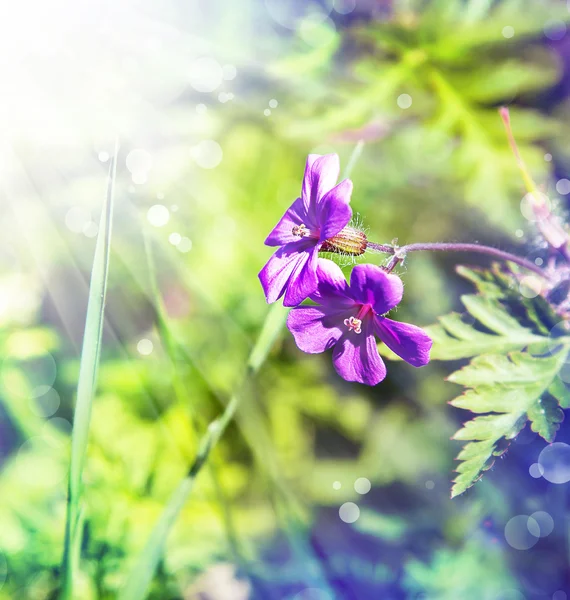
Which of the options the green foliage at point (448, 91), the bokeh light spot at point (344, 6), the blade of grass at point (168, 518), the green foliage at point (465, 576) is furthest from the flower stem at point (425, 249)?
the bokeh light spot at point (344, 6)

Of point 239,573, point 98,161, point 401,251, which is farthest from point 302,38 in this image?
point 239,573

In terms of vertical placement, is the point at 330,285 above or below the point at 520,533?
above

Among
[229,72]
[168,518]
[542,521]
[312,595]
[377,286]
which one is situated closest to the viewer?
[377,286]

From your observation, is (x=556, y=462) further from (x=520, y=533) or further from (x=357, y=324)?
→ (x=357, y=324)

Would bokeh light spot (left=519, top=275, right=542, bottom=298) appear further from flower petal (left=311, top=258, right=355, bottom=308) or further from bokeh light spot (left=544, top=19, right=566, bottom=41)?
bokeh light spot (left=544, top=19, right=566, bottom=41)

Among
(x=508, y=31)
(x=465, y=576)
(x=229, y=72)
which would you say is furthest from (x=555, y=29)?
(x=465, y=576)

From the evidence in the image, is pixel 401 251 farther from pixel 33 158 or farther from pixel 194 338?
pixel 33 158

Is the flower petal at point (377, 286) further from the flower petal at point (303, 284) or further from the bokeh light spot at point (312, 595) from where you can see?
the bokeh light spot at point (312, 595)
